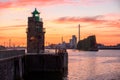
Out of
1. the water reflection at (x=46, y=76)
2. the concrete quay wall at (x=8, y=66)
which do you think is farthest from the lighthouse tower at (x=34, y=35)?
the concrete quay wall at (x=8, y=66)

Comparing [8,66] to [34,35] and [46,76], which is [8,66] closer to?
[46,76]

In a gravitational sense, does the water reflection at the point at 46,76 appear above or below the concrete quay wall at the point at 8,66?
below

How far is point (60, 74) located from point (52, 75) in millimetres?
2455

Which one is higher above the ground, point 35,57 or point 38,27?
point 38,27

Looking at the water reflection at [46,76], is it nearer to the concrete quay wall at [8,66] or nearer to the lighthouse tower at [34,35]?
the concrete quay wall at [8,66]

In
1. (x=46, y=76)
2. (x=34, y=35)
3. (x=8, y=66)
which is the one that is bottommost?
(x=46, y=76)

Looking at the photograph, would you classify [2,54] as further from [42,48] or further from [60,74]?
[42,48]

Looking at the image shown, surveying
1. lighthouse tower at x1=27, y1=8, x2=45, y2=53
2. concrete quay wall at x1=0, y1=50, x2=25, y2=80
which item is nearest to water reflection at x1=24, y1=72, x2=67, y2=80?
concrete quay wall at x1=0, y1=50, x2=25, y2=80

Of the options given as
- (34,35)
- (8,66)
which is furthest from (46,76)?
(8,66)

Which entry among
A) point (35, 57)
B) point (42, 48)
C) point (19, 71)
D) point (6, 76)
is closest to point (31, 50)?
point (42, 48)

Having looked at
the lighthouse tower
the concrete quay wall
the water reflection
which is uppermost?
the lighthouse tower

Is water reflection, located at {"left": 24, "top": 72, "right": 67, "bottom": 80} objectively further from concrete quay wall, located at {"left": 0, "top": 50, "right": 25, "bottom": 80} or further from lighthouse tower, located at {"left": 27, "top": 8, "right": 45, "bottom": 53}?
lighthouse tower, located at {"left": 27, "top": 8, "right": 45, "bottom": 53}

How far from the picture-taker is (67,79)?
7256 cm

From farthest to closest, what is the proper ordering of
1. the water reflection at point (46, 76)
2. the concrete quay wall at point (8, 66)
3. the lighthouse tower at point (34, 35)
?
the lighthouse tower at point (34, 35), the water reflection at point (46, 76), the concrete quay wall at point (8, 66)
